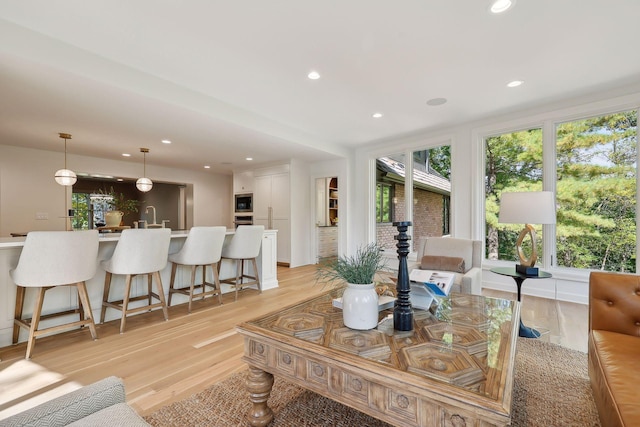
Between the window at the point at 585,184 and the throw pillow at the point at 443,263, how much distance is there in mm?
1655

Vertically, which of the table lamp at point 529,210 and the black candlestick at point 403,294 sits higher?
the table lamp at point 529,210

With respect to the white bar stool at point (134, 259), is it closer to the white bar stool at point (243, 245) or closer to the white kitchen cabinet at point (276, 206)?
the white bar stool at point (243, 245)

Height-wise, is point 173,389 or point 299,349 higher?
point 299,349

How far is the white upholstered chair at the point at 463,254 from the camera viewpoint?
108 inches

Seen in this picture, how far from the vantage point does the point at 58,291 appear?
8.66 feet

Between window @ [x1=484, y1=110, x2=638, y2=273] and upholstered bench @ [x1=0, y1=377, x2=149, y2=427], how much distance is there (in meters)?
4.65

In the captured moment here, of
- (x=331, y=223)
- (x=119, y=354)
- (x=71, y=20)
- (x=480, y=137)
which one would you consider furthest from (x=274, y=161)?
(x=119, y=354)

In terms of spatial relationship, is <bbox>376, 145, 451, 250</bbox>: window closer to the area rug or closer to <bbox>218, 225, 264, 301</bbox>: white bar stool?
<bbox>218, 225, 264, 301</bbox>: white bar stool

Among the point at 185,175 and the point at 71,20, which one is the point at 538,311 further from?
the point at 185,175

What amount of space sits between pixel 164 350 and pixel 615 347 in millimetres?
2808

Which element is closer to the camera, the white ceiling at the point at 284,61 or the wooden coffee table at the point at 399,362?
the wooden coffee table at the point at 399,362

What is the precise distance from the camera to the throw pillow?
3109mm

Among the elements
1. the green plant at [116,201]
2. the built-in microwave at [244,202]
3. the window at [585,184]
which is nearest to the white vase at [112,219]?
the green plant at [116,201]

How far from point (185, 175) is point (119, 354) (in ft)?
20.5
